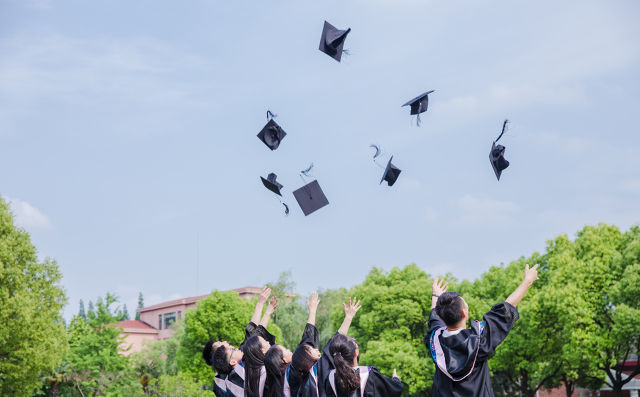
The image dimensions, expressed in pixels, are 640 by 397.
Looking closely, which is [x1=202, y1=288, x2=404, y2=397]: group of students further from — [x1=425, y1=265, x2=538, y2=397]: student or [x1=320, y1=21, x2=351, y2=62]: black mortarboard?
[x1=320, y1=21, x2=351, y2=62]: black mortarboard

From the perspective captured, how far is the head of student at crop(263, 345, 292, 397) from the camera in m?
5.56

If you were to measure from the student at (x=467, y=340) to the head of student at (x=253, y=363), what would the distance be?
1.94 metres

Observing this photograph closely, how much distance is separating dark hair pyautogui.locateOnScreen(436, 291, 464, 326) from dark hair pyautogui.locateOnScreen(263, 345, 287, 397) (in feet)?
5.94

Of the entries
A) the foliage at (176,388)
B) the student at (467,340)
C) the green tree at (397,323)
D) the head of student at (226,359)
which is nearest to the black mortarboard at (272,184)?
the head of student at (226,359)

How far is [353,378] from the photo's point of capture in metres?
4.85

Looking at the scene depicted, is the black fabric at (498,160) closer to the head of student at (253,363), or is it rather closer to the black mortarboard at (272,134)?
the black mortarboard at (272,134)

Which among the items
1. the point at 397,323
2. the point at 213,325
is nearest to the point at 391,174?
the point at 397,323

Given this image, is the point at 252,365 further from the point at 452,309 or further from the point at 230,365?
the point at 452,309

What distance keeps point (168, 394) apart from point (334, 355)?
21795 mm

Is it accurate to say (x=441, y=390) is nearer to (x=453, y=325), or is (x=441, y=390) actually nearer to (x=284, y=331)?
(x=453, y=325)

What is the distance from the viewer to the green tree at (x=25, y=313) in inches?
926

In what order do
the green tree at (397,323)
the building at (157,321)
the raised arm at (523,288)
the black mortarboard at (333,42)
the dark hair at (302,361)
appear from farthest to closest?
the building at (157,321) < the green tree at (397,323) < the black mortarboard at (333,42) < the dark hair at (302,361) < the raised arm at (523,288)

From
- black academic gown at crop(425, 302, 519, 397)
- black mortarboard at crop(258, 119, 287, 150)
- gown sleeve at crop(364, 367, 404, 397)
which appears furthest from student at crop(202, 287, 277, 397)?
black mortarboard at crop(258, 119, 287, 150)

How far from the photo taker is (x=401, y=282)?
33375 millimetres
